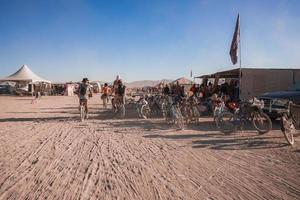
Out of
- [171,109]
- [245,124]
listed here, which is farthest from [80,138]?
[245,124]

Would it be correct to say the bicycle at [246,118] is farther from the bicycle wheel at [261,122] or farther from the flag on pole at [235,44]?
the flag on pole at [235,44]

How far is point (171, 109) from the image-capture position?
11.5 m

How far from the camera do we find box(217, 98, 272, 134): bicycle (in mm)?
9336

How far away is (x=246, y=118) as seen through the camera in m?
9.79

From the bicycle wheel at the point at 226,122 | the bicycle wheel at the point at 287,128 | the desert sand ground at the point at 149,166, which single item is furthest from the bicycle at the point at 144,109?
the bicycle wheel at the point at 287,128

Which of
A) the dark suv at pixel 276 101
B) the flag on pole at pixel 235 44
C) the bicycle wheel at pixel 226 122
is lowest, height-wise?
the bicycle wheel at pixel 226 122

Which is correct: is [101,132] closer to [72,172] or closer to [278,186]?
[72,172]

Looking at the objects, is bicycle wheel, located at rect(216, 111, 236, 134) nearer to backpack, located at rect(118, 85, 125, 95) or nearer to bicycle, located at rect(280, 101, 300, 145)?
bicycle, located at rect(280, 101, 300, 145)

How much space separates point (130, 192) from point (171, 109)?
7077mm

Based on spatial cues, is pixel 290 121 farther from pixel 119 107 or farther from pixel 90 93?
pixel 90 93

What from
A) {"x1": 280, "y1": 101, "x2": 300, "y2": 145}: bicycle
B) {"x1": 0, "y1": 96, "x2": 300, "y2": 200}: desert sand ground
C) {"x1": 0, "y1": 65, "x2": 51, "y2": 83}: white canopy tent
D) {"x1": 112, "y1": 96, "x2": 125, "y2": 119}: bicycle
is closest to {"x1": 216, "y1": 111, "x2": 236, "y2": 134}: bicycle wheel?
{"x1": 0, "y1": 96, "x2": 300, "y2": 200}: desert sand ground

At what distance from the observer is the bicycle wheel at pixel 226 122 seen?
32.8 ft

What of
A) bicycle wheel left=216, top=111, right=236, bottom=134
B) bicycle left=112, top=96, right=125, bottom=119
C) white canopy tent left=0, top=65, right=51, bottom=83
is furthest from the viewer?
white canopy tent left=0, top=65, right=51, bottom=83

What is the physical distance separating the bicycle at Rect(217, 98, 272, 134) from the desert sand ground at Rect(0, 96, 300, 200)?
0.32 m
